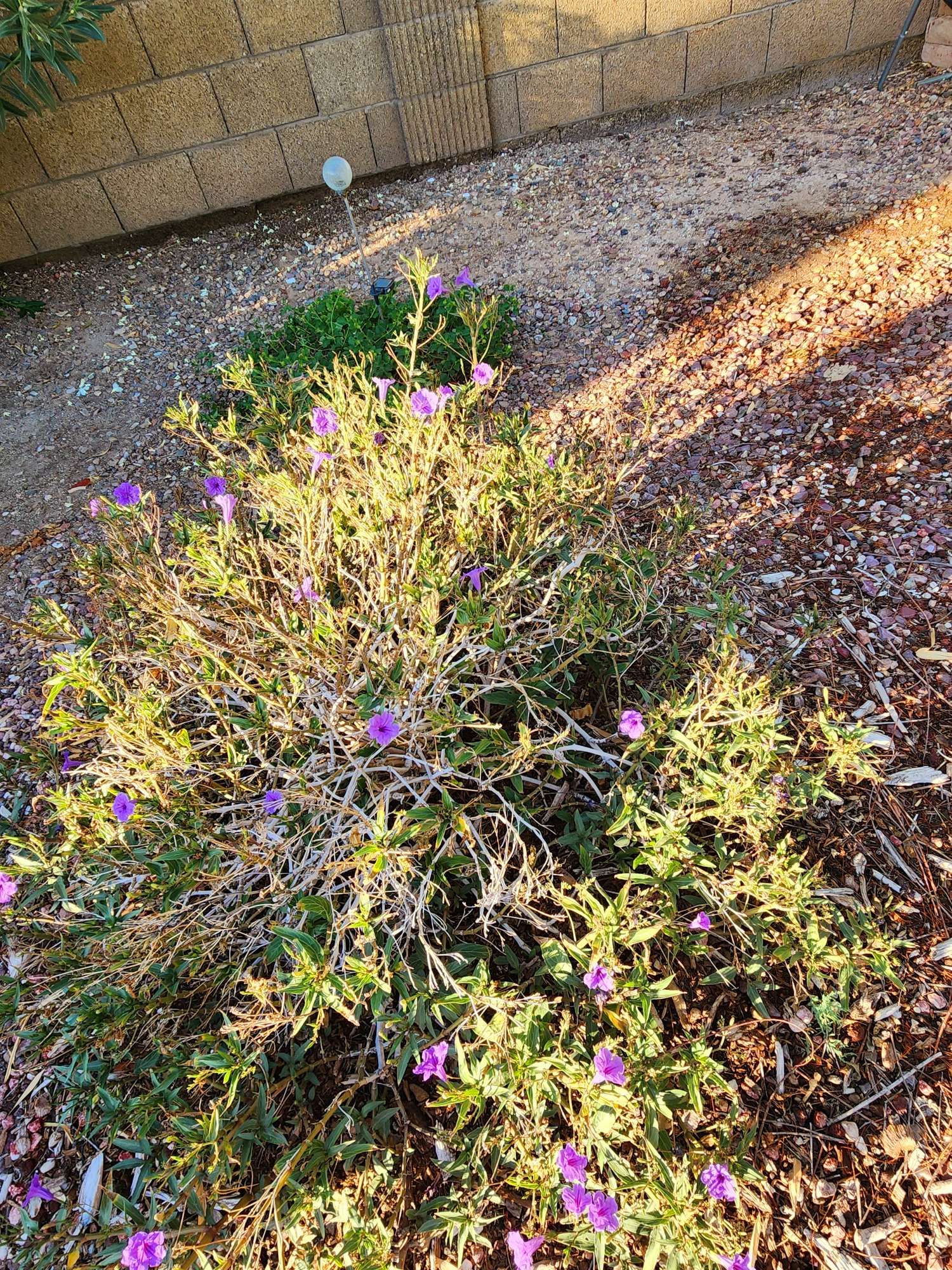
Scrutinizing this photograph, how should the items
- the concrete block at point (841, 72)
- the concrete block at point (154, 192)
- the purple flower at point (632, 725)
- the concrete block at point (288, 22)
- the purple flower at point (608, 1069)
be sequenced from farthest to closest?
the concrete block at point (841, 72) < the concrete block at point (154, 192) < the concrete block at point (288, 22) < the purple flower at point (632, 725) < the purple flower at point (608, 1069)

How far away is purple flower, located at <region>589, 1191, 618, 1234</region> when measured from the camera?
114cm

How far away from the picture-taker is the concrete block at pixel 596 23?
14.0ft

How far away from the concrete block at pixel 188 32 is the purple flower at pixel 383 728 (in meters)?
4.34

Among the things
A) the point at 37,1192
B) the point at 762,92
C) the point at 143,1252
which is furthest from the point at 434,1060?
the point at 762,92

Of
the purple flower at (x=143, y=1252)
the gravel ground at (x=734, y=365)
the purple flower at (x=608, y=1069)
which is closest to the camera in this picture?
the purple flower at (x=143, y=1252)

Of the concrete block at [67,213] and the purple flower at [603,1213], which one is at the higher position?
the purple flower at [603,1213]

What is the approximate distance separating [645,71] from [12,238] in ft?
11.9

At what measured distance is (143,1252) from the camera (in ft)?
3.65

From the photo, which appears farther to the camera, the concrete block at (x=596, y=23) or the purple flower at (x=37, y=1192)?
the concrete block at (x=596, y=23)

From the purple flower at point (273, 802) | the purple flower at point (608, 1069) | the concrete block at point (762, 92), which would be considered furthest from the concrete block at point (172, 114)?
the purple flower at point (608, 1069)

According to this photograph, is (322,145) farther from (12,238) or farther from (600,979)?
(600,979)

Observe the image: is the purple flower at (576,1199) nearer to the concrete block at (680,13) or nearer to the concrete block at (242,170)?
the concrete block at (242,170)

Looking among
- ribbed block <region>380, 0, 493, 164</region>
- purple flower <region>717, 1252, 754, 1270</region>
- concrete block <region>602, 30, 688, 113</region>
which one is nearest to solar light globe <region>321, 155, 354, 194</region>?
ribbed block <region>380, 0, 493, 164</region>

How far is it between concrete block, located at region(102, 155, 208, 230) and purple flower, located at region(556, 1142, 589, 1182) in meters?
4.96
